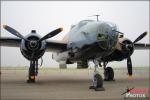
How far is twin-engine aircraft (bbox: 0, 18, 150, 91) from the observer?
1450cm

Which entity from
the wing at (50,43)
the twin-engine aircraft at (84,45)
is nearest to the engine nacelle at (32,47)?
the twin-engine aircraft at (84,45)

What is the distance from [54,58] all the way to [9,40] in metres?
4.95

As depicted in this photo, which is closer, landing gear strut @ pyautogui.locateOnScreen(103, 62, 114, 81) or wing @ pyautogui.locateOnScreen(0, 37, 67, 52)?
wing @ pyautogui.locateOnScreen(0, 37, 67, 52)

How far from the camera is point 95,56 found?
625 inches

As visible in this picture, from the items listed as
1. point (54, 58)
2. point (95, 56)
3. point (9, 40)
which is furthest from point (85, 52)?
point (54, 58)

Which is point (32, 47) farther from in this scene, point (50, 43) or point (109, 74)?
point (109, 74)

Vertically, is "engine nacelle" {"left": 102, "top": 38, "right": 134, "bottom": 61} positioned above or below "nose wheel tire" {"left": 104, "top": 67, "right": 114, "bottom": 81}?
above

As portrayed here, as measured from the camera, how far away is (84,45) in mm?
15641

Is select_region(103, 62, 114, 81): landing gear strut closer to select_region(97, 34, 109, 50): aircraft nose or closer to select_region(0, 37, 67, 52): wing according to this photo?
select_region(0, 37, 67, 52): wing

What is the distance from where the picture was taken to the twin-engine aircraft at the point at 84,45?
1450 centimetres

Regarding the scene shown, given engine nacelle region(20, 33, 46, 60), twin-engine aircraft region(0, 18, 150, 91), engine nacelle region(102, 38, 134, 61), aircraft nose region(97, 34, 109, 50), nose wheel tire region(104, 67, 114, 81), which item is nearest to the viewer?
aircraft nose region(97, 34, 109, 50)

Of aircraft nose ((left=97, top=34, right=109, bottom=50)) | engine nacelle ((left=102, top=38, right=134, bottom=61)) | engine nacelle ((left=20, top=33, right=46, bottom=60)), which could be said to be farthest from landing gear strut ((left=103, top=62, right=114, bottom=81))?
aircraft nose ((left=97, top=34, right=109, bottom=50))

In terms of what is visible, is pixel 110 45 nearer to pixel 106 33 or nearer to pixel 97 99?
pixel 106 33

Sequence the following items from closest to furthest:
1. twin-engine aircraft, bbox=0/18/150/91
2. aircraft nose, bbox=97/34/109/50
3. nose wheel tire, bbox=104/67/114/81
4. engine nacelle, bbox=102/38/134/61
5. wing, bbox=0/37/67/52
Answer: aircraft nose, bbox=97/34/109/50
twin-engine aircraft, bbox=0/18/150/91
wing, bbox=0/37/67/52
engine nacelle, bbox=102/38/134/61
nose wheel tire, bbox=104/67/114/81
